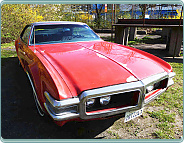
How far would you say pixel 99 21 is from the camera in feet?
49.6

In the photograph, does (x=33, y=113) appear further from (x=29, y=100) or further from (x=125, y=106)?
(x=125, y=106)

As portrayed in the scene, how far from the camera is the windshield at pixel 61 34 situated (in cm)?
340

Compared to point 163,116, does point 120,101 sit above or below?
above

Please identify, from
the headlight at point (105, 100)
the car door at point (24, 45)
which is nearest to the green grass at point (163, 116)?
the headlight at point (105, 100)

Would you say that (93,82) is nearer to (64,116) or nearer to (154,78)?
(64,116)

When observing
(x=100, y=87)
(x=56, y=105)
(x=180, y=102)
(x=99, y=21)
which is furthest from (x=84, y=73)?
(x=99, y=21)

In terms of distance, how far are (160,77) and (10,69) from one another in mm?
4365

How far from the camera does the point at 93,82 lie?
1.92m

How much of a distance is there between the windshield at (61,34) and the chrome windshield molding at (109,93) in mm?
1933

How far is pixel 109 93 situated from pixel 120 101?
34 centimetres

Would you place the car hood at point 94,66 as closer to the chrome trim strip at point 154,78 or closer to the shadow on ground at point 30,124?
the chrome trim strip at point 154,78

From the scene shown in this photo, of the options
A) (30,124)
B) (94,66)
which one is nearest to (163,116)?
(94,66)

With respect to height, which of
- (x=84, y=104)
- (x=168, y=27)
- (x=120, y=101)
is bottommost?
(x=120, y=101)

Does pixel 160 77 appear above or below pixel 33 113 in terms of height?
above
